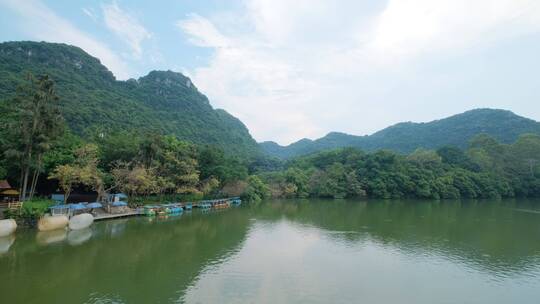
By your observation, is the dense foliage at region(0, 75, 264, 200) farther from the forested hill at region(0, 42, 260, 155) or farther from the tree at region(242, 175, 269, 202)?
the forested hill at region(0, 42, 260, 155)

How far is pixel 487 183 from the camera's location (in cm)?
5997

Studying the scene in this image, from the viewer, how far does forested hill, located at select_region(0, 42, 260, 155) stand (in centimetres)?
5303

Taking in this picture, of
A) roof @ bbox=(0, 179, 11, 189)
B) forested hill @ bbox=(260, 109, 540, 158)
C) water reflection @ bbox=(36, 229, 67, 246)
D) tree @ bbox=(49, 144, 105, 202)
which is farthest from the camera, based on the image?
forested hill @ bbox=(260, 109, 540, 158)

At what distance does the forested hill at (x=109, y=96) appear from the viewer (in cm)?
5303

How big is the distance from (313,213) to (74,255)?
2615 centimetres

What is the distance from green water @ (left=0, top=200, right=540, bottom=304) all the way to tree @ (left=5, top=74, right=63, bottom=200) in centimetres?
600

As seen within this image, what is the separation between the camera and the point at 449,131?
107938 millimetres

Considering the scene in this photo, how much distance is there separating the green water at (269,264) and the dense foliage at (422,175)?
1098 inches

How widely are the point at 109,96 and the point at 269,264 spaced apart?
63847 mm

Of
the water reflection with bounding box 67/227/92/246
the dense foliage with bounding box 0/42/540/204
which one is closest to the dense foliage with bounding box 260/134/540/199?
the dense foliage with bounding box 0/42/540/204

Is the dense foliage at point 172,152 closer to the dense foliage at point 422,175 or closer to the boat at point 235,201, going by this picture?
the dense foliage at point 422,175

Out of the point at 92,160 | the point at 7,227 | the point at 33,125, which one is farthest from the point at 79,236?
the point at 92,160

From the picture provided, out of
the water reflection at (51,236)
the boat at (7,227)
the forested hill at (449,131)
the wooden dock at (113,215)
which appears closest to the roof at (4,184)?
the wooden dock at (113,215)

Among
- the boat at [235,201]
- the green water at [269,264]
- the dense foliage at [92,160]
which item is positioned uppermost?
the dense foliage at [92,160]
